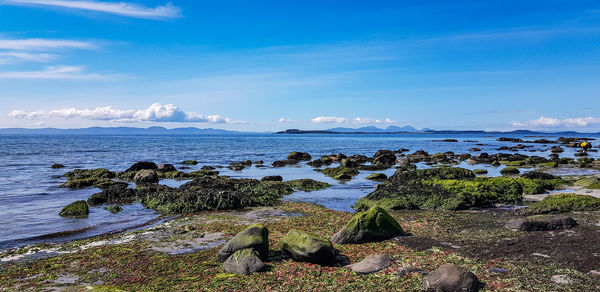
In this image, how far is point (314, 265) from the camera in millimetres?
10938

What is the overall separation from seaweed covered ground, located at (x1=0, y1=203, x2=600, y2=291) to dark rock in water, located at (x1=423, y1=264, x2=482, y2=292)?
12.6 inches

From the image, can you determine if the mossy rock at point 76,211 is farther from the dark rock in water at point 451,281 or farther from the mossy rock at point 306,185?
the dark rock in water at point 451,281

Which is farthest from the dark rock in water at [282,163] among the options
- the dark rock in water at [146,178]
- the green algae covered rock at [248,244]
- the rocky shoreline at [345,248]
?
the green algae covered rock at [248,244]

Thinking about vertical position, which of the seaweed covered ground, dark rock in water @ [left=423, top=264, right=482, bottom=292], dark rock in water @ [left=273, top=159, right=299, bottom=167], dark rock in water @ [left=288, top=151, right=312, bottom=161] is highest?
dark rock in water @ [left=423, top=264, right=482, bottom=292]

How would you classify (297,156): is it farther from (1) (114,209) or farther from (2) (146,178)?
(1) (114,209)

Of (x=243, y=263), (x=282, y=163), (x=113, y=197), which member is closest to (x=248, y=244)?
(x=243, y=263)

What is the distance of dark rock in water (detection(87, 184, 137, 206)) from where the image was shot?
23.2 metres

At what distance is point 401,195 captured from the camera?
21.0 metres

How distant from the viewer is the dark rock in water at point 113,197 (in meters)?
23.2

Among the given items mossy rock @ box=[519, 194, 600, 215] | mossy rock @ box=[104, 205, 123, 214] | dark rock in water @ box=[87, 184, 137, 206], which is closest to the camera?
mossy rock @ box=[519, 194, 600, 215]

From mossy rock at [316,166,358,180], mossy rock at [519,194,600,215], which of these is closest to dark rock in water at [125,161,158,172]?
mossy rock at [316,166,358,180]

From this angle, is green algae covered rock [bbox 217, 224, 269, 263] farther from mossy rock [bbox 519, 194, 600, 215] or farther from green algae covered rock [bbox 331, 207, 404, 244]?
mossy rock [bbox 519, 194, 600, 215]

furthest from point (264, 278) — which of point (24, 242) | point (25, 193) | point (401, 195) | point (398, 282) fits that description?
point (25, 193)

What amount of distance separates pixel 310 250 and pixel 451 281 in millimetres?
3773
